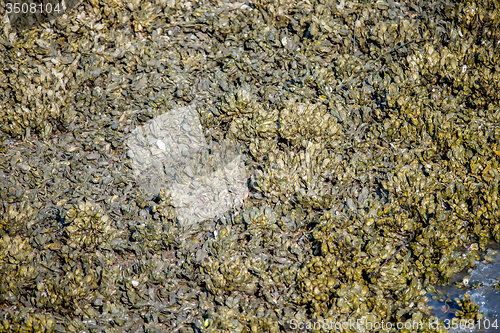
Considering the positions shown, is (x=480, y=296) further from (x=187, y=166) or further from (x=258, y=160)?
(x=187, y=166)

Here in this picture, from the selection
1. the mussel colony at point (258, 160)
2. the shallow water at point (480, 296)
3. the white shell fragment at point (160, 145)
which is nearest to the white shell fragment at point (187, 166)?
→ the white shell fragment at point (160, 145)

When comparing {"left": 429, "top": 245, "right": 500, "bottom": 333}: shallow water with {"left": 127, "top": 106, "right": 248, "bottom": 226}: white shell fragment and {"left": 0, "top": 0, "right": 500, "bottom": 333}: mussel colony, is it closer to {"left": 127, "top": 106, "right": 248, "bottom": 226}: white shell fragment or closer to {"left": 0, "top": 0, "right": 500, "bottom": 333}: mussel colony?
{"left": 0, "top": 0, "right": 500, "bottom": 333}: mussel colony

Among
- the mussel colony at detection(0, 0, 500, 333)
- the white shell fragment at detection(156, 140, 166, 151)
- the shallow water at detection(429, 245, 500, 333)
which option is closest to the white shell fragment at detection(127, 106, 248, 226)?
the white shell fragment at detection(156, 140, 166, 151)

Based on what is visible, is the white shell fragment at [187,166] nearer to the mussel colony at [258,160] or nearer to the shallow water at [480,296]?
the mussel colony at [258,160]

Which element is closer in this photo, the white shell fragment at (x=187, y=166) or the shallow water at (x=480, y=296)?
the shallow water at (x=480, y=296)

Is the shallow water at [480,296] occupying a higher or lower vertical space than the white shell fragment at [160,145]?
lower

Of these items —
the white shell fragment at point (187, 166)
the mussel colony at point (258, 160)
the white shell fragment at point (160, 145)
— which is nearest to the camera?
the mussel colony at point (258, 160)
